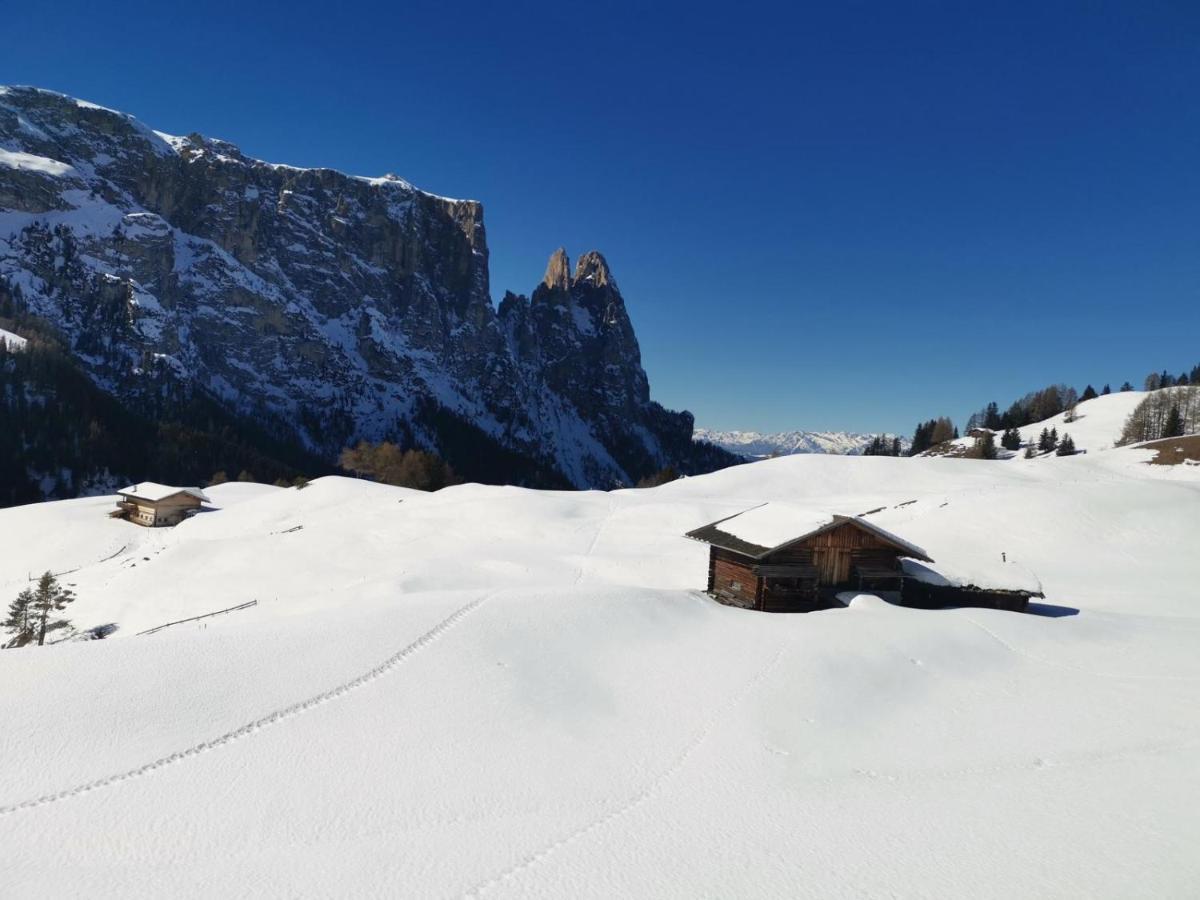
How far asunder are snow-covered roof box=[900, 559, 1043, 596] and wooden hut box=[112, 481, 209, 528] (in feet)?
217

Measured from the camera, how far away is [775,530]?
22656 mm

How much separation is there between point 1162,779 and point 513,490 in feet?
151

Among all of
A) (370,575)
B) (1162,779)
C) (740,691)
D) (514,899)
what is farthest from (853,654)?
(370,575)

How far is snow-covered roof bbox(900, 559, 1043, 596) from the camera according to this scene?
73.9ft

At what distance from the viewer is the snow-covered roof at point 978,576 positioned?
2253 centimetres

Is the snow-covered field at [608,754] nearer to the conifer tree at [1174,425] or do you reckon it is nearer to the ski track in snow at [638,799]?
the ski track in snow at [638,799]

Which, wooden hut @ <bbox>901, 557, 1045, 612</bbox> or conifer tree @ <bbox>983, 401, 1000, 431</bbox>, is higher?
conifer tree @ <bbox>983, 401, 1000, 431</bbox>

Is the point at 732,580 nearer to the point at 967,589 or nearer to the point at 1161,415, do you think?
the point at 967,589

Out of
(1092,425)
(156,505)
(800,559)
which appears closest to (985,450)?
(1092,425)

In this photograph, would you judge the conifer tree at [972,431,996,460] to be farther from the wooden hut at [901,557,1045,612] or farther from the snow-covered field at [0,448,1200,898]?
the wooden hut at [901,557,1045,612]

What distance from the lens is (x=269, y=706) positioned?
1070 centimetres

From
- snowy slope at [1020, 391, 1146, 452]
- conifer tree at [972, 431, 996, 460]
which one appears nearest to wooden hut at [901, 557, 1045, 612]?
conifer tree at [972, 431, 996, 460]

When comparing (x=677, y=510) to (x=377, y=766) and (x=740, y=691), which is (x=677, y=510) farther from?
(x=377, y=766)

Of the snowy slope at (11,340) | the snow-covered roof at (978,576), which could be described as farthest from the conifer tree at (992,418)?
the snowy slope at (11,340)
